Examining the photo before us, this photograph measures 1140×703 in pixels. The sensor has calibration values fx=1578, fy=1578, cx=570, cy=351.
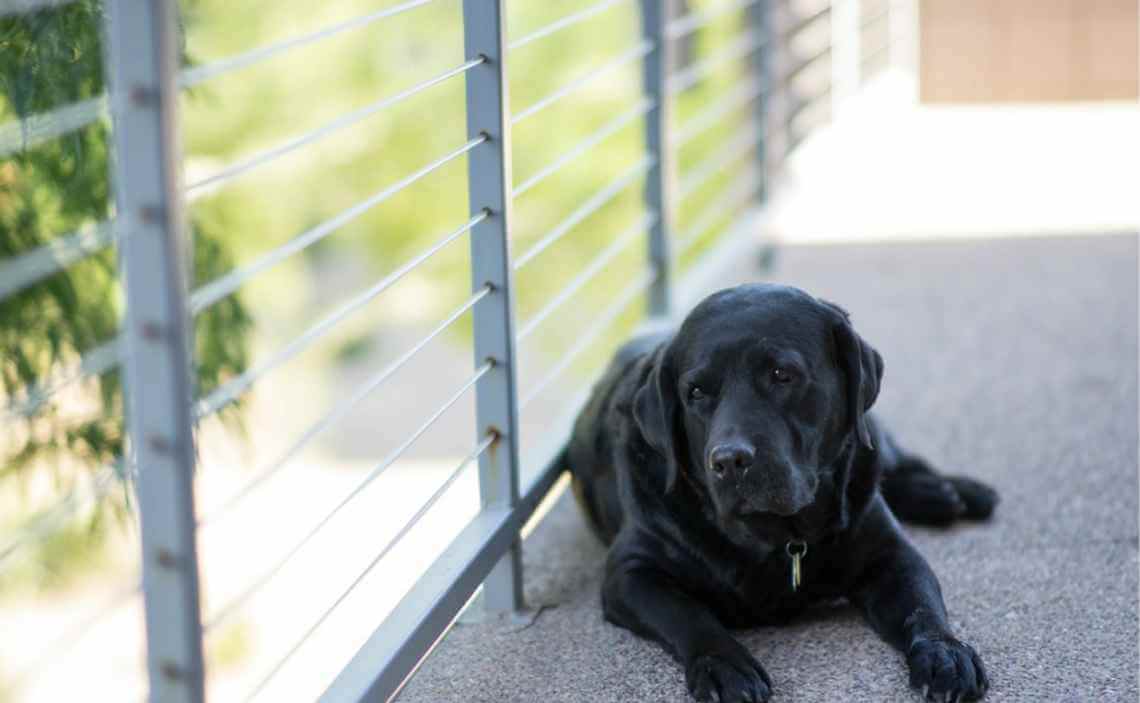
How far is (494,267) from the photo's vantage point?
2.86 metres

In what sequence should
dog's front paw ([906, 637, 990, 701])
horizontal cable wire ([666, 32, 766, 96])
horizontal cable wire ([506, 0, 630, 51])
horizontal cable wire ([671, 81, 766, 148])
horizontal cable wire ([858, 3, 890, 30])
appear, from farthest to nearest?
horizontal cable wire ([858, 3, 890, 30]) → horizontal cable wire ([671, 81, 766, 148]) → horizontal cable wire ([666, 32, 766, 96]) → horizontal cable wire ([506, 0, 630, 51]) → dog's front paw ([906, 637, 990, 701])

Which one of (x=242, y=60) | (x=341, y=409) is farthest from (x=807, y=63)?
(x=242, y=60)

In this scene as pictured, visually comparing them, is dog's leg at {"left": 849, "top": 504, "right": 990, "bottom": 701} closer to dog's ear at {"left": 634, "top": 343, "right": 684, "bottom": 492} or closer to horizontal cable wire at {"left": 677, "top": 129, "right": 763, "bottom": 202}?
dog's ear at {"left": 634, "top": 343, "right": 684, "bottom": 492}

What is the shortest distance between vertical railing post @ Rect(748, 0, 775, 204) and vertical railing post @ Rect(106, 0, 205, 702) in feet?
14.5

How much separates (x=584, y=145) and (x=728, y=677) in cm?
166

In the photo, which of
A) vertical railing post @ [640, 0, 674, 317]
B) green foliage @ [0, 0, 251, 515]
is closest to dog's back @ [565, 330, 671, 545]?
green foliage @ [0, 0, 251, 515]

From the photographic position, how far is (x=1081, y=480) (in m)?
3.58

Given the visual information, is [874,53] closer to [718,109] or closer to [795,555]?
[718,109]

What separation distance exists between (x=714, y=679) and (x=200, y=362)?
2.26 m

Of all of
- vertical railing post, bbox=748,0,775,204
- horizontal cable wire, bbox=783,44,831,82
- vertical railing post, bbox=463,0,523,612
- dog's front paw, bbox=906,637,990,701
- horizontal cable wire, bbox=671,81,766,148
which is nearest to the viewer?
dog's front paw, bbox=906,637,990,701

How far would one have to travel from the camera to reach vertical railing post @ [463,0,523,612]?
280 cm

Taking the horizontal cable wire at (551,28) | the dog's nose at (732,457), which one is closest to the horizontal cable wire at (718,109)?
the horizontal cable wire at (551,28)

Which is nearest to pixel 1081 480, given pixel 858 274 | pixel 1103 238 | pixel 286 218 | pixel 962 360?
pixel 962 360

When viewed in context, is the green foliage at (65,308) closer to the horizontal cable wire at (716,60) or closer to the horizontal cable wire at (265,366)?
the horizontal cable wire at (265,366)
